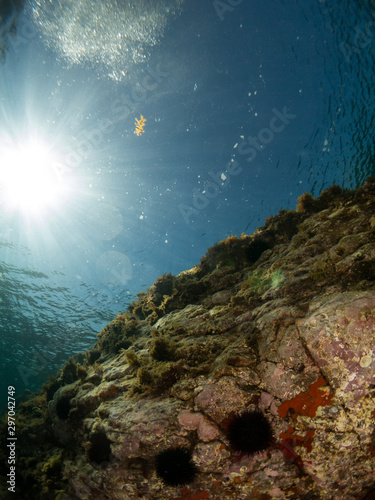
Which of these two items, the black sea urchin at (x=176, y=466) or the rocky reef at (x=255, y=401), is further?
the black sea urchin at (x=176, y=466)

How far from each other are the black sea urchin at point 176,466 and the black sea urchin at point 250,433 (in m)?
1.19

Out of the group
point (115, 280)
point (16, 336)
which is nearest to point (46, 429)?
point (115, 280)

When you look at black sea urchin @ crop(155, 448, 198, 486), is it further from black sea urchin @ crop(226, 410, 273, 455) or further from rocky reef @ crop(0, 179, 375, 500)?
black sea urchin @ crop(226, 410, 273, 455)

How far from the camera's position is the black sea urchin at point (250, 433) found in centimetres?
397

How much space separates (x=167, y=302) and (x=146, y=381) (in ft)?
17.1

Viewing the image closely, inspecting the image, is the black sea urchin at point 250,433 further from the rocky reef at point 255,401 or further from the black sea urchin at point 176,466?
the black sea urchin at point 176,466

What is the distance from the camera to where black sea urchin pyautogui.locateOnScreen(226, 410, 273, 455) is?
3.97m

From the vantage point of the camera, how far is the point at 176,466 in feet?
14.6

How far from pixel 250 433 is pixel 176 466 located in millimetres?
1855

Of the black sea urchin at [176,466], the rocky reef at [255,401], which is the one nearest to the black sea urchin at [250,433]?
the rocky reef at [255,401]

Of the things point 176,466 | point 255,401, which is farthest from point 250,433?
point 176,466

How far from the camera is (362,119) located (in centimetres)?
1772

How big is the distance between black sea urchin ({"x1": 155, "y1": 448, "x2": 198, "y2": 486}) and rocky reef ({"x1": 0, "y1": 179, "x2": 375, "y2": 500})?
2cm

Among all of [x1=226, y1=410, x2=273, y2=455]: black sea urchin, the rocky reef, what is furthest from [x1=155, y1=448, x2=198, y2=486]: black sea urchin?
[x1=226, y1=410, x2=273, y2=455]: black sea urchin
